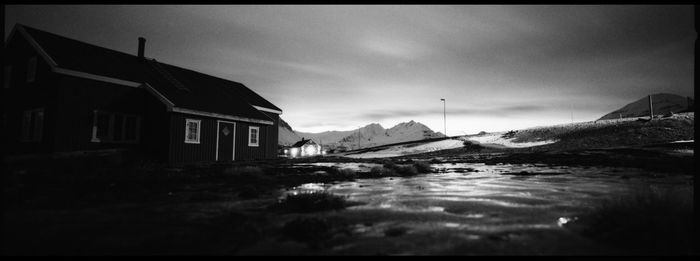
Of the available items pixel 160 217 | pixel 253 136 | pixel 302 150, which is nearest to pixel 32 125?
pixel 253 136

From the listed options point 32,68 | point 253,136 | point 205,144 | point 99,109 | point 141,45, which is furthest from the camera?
point 141,45

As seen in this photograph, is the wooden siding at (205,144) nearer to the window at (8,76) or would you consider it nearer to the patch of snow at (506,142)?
the window at (8,76)

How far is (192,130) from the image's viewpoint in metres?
17.8

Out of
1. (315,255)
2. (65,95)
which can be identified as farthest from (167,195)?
(65,95)

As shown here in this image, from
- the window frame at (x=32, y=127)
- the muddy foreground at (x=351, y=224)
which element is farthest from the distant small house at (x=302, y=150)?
the muddy foreground at (x=351, y=224)

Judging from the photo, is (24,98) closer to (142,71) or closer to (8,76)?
(8,76)

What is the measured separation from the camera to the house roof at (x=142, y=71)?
16078 mm

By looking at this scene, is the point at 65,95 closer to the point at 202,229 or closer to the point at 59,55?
the point at 59,55

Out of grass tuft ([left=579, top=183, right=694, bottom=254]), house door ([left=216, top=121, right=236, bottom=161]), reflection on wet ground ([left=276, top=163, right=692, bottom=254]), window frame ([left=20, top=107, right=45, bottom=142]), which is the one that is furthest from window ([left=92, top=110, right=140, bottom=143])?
grass tuft ([left=579, top=183, right=694, bottom=254])

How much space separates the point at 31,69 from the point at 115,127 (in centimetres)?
472

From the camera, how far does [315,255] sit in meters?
2.61

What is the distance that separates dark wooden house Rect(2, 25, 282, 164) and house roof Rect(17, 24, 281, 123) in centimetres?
8

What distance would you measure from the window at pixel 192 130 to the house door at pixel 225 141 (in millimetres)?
1285

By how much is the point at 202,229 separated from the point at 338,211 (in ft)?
5.45
